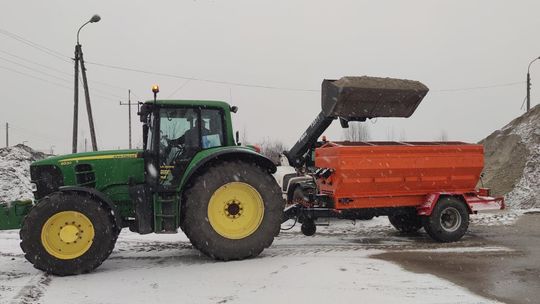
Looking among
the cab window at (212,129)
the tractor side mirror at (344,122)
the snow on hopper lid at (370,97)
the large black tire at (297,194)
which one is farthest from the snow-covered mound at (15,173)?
the snow on hopper lid at (370,97)

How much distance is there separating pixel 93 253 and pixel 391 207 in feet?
16.7

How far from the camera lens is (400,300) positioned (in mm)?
5262

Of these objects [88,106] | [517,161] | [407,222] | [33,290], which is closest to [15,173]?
[88,106]

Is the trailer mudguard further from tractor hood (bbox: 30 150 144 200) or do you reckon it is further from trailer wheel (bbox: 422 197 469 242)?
tractor hood (bbox: 30 150 144 200)

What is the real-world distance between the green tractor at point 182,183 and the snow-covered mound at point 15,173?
9.25 m

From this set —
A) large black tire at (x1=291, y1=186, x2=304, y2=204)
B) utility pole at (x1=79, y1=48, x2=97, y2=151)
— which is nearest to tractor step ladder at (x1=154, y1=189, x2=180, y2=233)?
large black tire at (x1=291, y1=186, x2=304, y2=204)

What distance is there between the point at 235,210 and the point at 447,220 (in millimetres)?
4233

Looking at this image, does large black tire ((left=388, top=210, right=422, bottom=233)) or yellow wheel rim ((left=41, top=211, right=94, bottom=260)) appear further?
large black tire ((left=388, top=210, right=422, bottom=233))

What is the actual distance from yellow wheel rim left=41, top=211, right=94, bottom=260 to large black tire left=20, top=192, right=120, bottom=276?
0.01 meters

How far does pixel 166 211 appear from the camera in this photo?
281 inches

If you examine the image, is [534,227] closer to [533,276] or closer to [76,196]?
[533,276]

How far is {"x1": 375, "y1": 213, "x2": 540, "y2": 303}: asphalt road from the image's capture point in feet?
18.8

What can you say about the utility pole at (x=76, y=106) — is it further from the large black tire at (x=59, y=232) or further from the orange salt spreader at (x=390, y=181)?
the large black tire at (x=59, y=232)

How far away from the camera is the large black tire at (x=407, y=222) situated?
33.0ft
